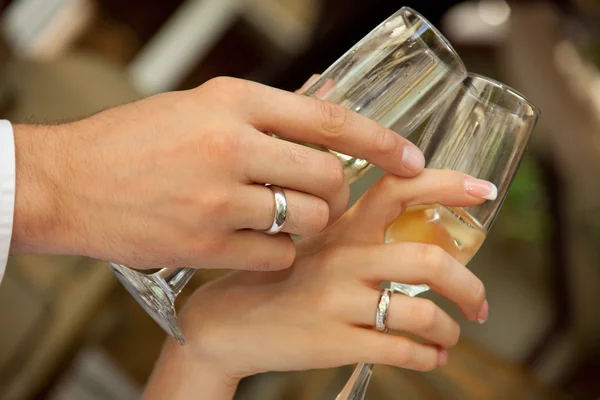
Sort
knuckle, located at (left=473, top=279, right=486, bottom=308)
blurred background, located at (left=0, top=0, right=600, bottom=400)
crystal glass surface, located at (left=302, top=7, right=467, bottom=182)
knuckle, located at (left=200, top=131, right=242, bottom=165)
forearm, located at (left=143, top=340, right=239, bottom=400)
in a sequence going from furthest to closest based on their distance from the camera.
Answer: blurred background, located at (left=0, top=0, right=600, bottom=400), forearm, located at (left=143, top=340, right=239, bottom=400), knuckle, located at (left=473, top=279, right=486, bottom=308), crystal glass surface, located at (left=302, top=7, right=467, bottom=182), knuckle, located at (left=200, top=131, right=242, bottom=165)

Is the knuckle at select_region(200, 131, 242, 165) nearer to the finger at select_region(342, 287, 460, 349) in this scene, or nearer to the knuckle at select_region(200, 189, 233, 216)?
the knuckle at select_region(200, 189, 233, 216)

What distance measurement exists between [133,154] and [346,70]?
1.05 feet

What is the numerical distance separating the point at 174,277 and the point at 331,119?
16.1 inches

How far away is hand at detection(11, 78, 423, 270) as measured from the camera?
2.59ft

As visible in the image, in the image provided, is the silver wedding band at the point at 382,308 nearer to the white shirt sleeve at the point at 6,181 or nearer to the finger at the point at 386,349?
the finger at the point at 386,349

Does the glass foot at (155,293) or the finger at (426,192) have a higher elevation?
the finger at (426,192)

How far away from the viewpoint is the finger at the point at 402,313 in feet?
3.07

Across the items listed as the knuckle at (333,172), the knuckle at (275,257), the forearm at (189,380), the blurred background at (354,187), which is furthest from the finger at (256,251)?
the blurred background at (354,187)

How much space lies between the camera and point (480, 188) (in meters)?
0.93

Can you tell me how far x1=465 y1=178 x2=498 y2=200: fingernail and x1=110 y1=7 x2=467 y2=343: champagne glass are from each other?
0.13 metres

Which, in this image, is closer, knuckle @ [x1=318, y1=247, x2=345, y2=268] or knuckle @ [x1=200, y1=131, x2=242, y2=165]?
knuckle @ [x1=200, y1=131, x2=242, y2=165]

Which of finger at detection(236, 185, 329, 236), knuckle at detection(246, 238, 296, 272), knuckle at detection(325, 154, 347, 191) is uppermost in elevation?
knuckle at detection(325, 154, 347, 191)

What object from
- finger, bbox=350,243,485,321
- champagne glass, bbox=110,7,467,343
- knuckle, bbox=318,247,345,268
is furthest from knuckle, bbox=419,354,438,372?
champagne glass, bbox=110,7,467,343

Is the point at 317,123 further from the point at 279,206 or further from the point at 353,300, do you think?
the point at 353,300
